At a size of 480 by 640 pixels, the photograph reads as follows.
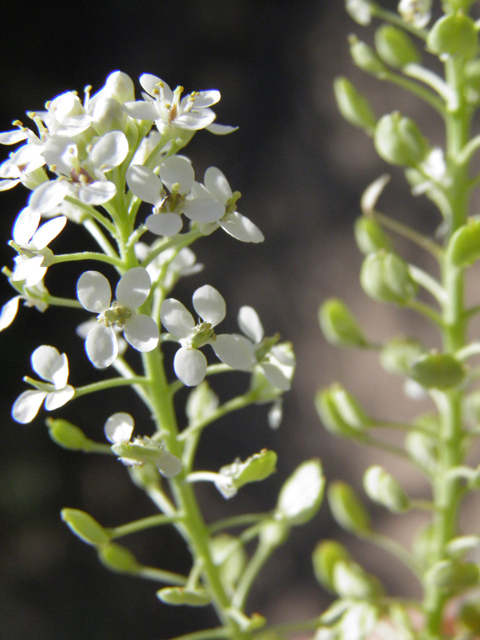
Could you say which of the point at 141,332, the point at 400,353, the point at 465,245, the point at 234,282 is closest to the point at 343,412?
the point at 400,353

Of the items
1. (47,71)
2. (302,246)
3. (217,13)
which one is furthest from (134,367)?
(217,13)

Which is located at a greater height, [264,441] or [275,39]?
[275,39]

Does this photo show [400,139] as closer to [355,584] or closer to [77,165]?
[77,165]

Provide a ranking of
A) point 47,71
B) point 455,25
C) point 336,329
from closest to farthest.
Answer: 1. point 455,25
2. point 336,329
3. point 47,71

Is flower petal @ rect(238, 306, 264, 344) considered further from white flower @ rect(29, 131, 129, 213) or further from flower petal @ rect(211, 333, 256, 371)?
white flower @ rect(29, 131, 129, 213)

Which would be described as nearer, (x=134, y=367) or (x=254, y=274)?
(x=134, y=367)

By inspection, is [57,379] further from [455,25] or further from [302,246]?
[302,246]
